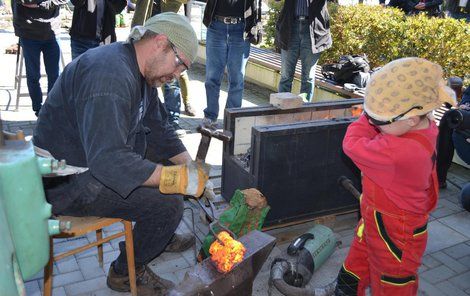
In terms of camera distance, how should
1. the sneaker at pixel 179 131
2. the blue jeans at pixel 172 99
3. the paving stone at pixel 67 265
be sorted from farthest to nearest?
the sneaker at pixel 179 131, the blue jeans at pixel 172 99, the paving stone at pixel 67 265

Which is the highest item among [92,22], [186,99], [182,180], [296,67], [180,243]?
[92,22]

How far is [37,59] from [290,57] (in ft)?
10.0

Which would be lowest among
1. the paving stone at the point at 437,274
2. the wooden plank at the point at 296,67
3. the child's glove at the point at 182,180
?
the paving stone at the point at 437,274

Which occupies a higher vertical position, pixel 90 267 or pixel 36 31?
pixel 36 31

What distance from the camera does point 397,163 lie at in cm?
213

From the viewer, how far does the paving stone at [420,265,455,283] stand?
123 inches

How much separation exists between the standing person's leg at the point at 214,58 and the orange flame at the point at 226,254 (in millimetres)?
3127

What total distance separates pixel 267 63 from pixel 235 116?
439 centimetres

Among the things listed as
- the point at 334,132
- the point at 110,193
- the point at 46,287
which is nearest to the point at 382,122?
the point at 334,132

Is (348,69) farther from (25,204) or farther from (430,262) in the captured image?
(25,204)

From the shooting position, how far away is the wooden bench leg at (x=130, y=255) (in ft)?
8.26

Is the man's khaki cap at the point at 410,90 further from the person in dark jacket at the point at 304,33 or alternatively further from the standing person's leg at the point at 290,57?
the standing person's leg at the point at 290,57

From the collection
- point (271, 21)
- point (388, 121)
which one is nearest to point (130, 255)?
point (388, 121)

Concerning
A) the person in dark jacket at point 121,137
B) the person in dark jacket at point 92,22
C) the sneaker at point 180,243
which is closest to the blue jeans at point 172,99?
the person in dark jacket at point 92,22
